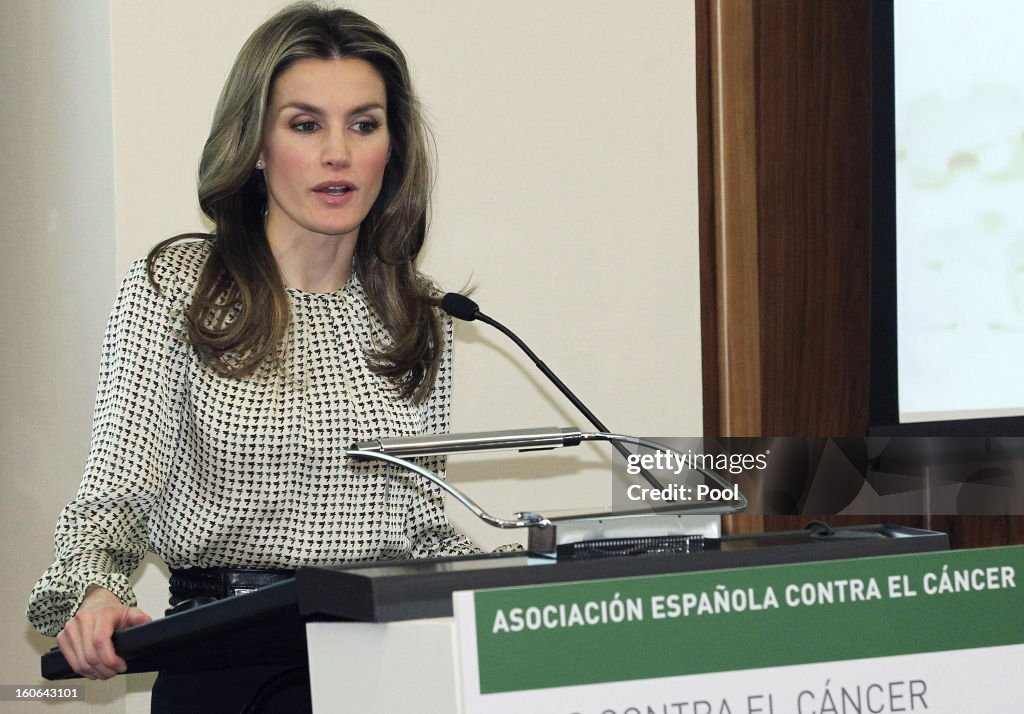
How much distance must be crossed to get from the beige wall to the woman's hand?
3.77 feet

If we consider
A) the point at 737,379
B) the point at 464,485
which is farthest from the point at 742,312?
the point at 464,485

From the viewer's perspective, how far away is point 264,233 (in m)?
2.16

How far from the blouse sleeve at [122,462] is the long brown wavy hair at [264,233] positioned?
0.06m

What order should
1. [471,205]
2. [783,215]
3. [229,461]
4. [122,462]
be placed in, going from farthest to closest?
[783,215]
[471,205]
[229,461]
[122,462]

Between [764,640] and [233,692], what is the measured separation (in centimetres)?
Result: 92

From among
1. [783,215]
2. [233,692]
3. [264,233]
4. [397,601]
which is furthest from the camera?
[783,215]

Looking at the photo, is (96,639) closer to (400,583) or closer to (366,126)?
(400,583)

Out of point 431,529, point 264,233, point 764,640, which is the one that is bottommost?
point 764,640

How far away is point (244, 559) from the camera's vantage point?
1861 mm

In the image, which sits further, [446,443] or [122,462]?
[122,462]

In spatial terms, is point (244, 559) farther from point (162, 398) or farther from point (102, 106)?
point (102, 106)

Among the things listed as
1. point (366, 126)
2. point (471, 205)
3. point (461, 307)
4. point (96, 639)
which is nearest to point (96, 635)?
point (96, 639)

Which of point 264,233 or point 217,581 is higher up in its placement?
point 264,233

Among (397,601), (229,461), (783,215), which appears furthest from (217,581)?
(783,215)
